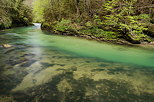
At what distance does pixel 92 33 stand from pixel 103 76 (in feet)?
32.2

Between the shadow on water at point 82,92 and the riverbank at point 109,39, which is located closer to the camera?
the shadow on water at point 82,92

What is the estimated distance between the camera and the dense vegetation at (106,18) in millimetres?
11094

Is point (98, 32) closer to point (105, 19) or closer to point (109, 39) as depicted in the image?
point (109, 39)

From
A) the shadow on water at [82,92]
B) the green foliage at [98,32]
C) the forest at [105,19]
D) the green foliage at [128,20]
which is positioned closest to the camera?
the shadow on water at [82,92]

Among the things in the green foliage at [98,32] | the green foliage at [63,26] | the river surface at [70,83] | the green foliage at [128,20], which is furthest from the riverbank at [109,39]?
the river surface at [70,83]

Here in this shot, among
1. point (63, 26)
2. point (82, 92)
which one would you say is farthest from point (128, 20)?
point (82, 92)

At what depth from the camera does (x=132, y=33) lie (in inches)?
448

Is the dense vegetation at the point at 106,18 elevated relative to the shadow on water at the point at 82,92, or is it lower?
elevated

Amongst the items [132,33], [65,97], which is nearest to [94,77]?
[65,97]

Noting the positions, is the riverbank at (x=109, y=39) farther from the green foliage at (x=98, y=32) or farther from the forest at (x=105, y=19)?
the green foliage at (x=98, y=32)

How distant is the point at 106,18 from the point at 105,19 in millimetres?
881

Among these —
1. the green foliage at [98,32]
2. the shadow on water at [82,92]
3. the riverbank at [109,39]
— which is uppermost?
the green foliage at [98,32]

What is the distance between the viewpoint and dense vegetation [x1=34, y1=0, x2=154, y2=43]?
437 inches

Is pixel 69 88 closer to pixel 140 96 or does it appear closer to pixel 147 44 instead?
pixel 140 96
